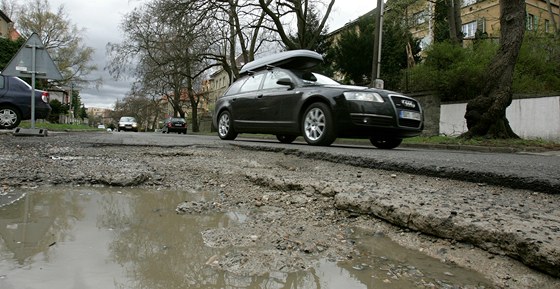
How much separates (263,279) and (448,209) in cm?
124

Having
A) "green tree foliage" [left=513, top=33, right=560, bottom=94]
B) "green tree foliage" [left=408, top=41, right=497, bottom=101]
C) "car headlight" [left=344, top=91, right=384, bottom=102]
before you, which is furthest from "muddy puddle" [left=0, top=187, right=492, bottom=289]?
"green tree foliage" [left=513, top=33, right=560, bottom=94]

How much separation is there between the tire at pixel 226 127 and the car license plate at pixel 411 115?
4.02 metres

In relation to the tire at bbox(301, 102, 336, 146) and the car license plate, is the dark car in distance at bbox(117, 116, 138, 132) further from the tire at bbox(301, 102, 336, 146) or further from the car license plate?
the car license plate

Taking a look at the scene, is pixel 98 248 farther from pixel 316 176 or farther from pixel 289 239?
pixel 316 176

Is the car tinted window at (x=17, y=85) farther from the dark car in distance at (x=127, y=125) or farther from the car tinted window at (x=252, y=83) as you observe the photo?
the dark car in distance at (x=127, y=125)

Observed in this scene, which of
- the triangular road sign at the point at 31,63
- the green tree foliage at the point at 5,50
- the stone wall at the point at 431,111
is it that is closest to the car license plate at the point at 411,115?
the triangular road sign at the point at 31,63

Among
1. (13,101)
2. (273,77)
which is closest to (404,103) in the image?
(273,77)

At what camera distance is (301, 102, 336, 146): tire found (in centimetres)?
694

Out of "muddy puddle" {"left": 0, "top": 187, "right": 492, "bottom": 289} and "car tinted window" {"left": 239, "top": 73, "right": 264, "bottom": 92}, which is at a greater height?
"car tinted window" {"left": 239, "top": 73, "right": 264, "bottom": 92}

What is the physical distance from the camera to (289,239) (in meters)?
2.09

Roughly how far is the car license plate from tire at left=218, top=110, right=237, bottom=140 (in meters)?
4.02

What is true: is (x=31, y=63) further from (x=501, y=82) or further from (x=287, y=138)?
(x=501, y=82)

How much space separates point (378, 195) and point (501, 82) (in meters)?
9.70

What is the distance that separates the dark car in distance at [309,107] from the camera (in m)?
6.84
